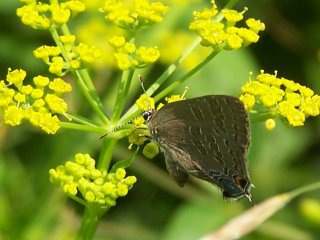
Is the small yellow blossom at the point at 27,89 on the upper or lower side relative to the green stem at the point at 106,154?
upper

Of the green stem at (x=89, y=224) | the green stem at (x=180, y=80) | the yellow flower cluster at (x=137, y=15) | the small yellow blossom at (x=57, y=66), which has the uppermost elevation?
the yellow flower cluster at (x=137, y=15)

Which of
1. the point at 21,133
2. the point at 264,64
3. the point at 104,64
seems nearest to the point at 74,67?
the point at 104,64

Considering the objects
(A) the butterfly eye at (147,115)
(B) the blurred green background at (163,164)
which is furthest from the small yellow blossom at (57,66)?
(B) the blurred green background at (163,164)

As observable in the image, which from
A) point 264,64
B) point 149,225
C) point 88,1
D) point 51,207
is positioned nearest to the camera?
point 51,207

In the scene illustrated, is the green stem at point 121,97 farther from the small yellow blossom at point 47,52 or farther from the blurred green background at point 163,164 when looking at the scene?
the blurred green background at point 163,164

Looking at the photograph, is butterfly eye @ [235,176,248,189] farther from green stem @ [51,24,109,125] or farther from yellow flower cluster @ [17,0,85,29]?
yellow flower cluster @ [17,0,85,29]

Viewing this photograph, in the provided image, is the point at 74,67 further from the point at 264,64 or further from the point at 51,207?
the point at 264,64
